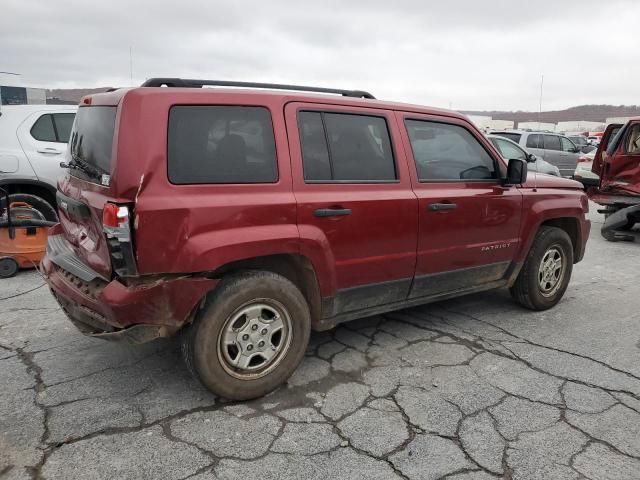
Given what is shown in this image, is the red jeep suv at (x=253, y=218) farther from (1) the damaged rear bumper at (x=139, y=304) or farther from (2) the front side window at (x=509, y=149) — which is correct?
(2) the front side window at (x=509, y=149)

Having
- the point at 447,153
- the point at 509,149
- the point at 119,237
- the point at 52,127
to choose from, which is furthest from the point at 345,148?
the point at 509,149

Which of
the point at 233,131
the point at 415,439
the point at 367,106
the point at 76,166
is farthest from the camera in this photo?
the point at 367,106

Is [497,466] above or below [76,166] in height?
below

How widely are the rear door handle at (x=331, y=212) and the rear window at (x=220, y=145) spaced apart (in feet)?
1.13

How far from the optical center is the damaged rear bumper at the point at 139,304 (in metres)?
2.69

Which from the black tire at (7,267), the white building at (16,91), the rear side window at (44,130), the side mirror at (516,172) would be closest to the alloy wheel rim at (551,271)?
the side mirror at (516,172)

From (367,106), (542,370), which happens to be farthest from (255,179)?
(542,370)

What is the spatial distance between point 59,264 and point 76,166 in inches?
24.9

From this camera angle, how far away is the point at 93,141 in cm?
306

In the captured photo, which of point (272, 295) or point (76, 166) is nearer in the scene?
point (272, 295)

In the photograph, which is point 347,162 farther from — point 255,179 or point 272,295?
point 272,295

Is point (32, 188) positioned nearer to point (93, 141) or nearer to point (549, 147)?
point (93, 141)

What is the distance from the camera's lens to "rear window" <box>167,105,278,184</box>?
2768mm

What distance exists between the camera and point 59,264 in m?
3.25
